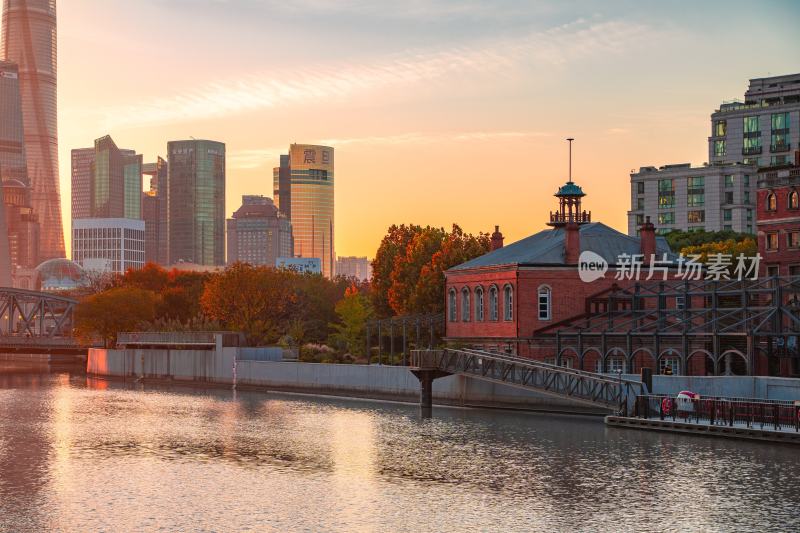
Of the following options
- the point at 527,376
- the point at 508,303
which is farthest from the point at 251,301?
the point at 527,376

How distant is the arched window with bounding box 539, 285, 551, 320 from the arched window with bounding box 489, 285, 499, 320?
4115 millimetres

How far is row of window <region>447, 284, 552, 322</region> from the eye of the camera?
8669 centimetres

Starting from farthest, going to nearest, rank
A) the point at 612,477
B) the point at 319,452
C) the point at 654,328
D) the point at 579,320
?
1. the point at 579,320
2. the point at 654,328
3. the point at 319,452
4. the point at 612,477

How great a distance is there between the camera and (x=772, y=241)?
9219cm

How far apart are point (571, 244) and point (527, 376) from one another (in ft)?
54.3

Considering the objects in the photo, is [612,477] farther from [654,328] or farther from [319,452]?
[654,328]

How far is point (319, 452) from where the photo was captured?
60.3 metres

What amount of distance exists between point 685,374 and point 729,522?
30.9 metres

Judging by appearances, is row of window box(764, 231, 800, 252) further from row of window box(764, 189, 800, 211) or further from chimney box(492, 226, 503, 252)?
chimney box(492, 226, 503, 252)

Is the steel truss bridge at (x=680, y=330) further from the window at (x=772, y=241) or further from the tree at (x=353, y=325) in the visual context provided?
the tree at (x=353, y=325)

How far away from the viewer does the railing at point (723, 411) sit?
59906mm

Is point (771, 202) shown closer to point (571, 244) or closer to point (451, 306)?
point (571, 244)

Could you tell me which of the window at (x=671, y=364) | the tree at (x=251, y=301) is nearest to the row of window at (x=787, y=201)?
the window at (x=671, y=364)

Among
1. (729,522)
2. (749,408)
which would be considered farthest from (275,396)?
(729,522)
